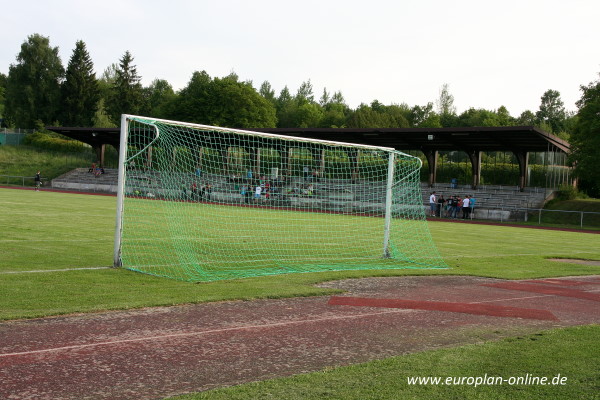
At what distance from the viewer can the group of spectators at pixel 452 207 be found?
36.8 metres

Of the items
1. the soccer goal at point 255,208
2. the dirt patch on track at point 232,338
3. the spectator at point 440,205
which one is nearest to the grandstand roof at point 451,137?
the spectator at point 440,205

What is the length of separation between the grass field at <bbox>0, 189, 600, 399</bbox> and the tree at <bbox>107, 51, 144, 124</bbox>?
79.6m

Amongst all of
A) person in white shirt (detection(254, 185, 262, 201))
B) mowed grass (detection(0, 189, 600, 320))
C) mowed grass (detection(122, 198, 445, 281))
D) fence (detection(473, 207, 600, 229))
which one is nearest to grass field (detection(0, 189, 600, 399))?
mowed grass (detection(0, 189, 600, 320))

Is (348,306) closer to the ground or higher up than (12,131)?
closer to the ground

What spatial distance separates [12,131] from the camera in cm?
6788

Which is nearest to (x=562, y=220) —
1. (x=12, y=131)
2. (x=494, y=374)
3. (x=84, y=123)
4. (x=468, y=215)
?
(x=468, y=215)

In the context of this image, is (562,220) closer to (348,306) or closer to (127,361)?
(348,306)

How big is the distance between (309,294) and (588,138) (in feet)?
116

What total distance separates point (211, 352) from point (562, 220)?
1385 inches

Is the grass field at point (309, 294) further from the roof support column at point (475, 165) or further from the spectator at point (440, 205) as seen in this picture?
the roof support column at point (475, 165)

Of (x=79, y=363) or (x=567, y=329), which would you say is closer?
(x=79, y=363)

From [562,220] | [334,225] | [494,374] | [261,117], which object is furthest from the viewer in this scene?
[261,117]

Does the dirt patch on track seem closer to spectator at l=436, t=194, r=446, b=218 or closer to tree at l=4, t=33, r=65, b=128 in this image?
spectator at l=436, t=194, r=446, b=218

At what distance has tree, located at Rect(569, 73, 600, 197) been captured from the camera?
37.0m
